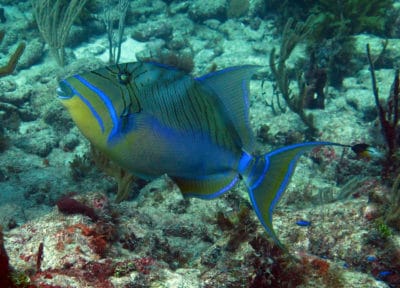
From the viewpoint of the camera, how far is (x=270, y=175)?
1263 mm

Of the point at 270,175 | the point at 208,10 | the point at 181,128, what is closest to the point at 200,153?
the point at 181,128

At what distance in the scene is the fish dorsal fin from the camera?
132 centimetres

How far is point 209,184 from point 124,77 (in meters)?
0.51

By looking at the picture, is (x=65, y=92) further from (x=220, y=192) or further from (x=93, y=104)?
(x=220, y=192)

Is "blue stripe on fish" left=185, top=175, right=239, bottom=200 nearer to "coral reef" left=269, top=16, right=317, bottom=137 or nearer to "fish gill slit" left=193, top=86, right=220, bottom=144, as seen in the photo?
"fish gill slit" left=193, top=86, right=220, bottom=144

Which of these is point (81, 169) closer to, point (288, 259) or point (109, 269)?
point (109, 269)

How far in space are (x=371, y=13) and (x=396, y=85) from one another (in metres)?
5.77

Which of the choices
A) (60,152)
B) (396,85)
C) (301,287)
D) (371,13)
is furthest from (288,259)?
(371,13)

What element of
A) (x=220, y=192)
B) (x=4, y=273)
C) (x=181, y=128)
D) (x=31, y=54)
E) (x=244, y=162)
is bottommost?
(x=4, y=273)

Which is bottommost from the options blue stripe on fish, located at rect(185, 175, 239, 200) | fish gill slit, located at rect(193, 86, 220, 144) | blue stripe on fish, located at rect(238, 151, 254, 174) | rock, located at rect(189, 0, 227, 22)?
blue stripe on fish, located at rect(185, 175, 239, 200)

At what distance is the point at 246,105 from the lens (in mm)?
1334

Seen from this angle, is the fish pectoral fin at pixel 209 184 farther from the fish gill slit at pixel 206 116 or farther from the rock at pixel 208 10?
the rock at pixel 208 10

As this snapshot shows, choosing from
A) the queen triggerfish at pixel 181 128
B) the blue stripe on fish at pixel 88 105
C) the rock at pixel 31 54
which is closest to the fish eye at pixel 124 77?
A: the queen triggerfish at pixel 181 128

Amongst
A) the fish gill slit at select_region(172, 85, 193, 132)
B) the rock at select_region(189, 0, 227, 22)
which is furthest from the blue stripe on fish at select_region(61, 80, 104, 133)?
the rock at select_region(189, 0, 227, 22)
